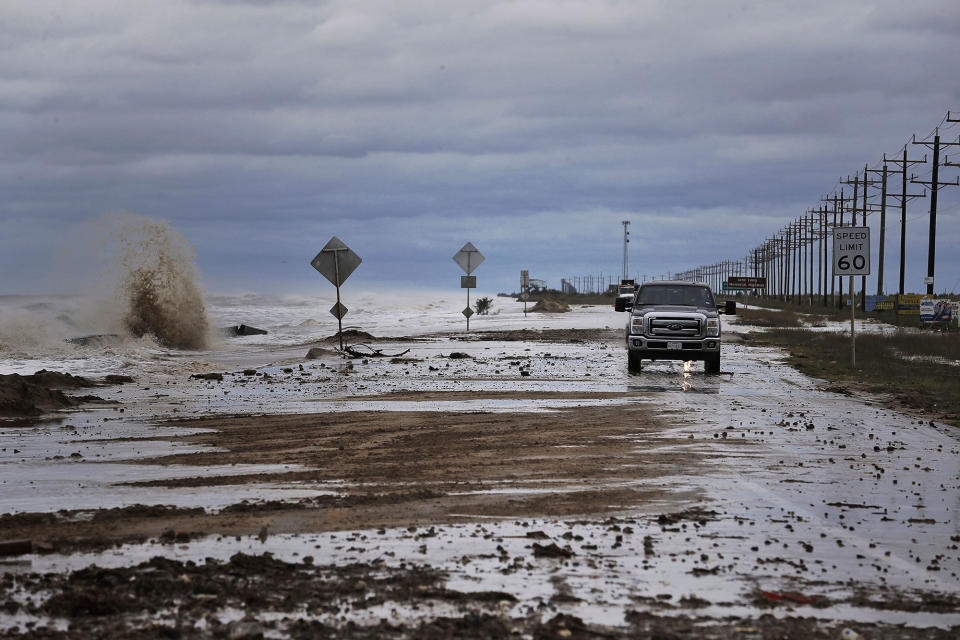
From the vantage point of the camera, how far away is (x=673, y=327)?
25.5m

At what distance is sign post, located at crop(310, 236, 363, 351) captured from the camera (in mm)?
31328

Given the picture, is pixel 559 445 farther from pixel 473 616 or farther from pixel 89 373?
pixel 89 373

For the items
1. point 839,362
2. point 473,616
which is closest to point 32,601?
point 473,616

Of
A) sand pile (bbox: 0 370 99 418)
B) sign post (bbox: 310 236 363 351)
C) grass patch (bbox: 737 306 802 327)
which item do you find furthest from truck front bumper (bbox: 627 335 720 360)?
grass patch (bbox: 737 306 802 327)

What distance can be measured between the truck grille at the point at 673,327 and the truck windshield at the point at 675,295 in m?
1.28

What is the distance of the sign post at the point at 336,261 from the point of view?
3133 cm

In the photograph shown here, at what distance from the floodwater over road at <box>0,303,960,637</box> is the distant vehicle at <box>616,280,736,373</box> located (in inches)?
221

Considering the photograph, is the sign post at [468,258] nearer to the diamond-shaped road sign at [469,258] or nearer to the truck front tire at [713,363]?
the diamond-shaped road sign at [469,258]

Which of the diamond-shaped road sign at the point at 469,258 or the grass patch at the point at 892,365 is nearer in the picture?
the grass patch at the point at 892,365

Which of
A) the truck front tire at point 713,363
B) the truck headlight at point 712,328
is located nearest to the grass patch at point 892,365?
the truck front tire at point 713,363

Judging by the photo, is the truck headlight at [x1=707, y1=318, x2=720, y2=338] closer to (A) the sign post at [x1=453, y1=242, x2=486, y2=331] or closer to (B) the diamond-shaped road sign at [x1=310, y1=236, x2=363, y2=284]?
(B) the diamond-shaped road sign at [x1=310, y1=236, x2=363, y2=284]

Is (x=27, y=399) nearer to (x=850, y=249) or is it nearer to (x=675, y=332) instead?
(x=675, y=332)

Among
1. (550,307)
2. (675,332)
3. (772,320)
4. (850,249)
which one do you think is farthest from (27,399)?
(550,307)

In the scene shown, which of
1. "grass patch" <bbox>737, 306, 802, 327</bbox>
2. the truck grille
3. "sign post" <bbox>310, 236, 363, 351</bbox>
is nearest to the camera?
the truck grille
